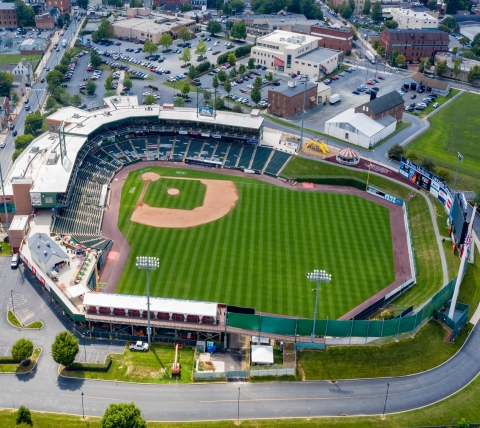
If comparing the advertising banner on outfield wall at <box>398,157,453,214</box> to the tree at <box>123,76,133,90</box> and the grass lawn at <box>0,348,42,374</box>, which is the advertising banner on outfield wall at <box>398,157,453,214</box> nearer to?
the grass lawn at <box>0,348,42,374</box>

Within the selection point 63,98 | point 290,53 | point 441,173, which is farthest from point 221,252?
point 290,53

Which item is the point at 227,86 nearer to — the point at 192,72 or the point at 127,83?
the point at 192,72

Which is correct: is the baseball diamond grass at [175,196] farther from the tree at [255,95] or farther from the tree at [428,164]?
the tree at [428,164]

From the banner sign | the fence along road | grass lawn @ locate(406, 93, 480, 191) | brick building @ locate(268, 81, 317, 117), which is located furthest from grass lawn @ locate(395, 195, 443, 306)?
brick building @ locate(268, 81, 317, 117)

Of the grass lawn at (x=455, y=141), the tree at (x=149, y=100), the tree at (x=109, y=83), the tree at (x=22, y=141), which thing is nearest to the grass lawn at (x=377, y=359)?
the grass lawn at (x=455, y=141)

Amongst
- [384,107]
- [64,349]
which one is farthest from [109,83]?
[64,349]

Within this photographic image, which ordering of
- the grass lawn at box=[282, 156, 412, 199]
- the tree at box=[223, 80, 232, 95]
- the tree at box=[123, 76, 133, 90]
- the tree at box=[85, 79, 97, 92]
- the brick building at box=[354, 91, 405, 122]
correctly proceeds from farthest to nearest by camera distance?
the tree at box=[223, 80, 232, 95] < the tree at box=[123, 76, 133, 90] < the tree at box=[85, 79, 97, 92] < the brick building at box=[354, 91, 405, 122] < the grass lawn at box=[282, 156, 412, 199]

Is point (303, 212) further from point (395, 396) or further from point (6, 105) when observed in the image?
point (6, 105)
